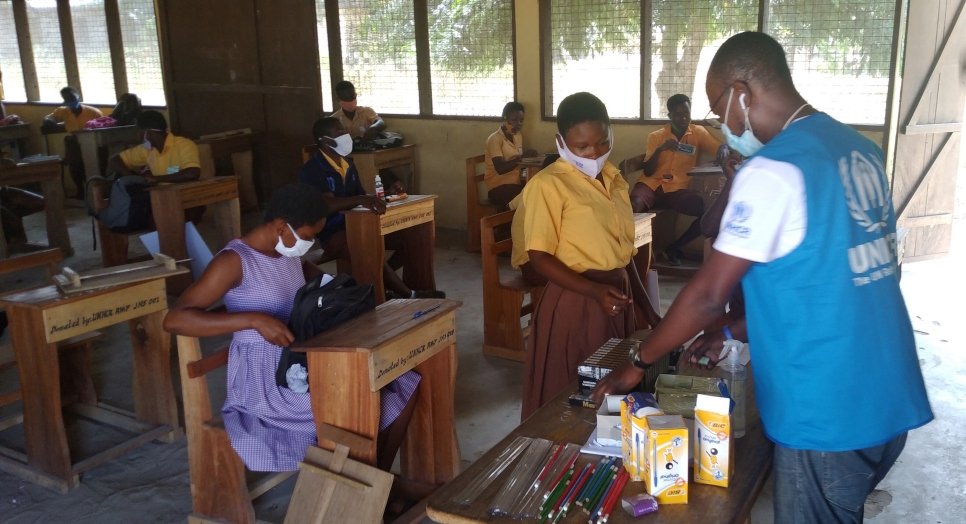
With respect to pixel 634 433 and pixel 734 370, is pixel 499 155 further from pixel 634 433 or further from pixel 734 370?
pixel 634 433

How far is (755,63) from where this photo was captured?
176 cm

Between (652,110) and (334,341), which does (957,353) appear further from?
(334,341)

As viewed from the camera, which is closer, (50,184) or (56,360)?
(56,360)

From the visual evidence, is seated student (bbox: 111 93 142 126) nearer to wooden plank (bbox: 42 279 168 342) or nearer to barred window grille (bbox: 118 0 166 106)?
barred window grille (bbox: 118 0 166 106)

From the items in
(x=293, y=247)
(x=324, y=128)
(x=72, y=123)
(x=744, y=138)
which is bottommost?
(x=293, y=247)

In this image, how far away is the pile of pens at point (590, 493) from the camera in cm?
167

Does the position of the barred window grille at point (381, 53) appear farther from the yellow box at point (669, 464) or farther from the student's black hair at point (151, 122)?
the yellow box at point (669, 464)

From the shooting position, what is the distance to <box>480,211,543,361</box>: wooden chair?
496 cm

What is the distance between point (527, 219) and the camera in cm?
283

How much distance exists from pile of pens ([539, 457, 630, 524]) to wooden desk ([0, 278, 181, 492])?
8.71 ft

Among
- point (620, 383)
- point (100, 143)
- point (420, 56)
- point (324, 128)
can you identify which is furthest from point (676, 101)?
point (100, 143)

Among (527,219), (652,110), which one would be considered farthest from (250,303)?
(652,110)

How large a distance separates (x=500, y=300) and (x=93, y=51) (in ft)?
31.5

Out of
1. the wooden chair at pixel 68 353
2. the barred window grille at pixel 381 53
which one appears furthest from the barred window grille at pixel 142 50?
the wooden chair at pixel 68 353
